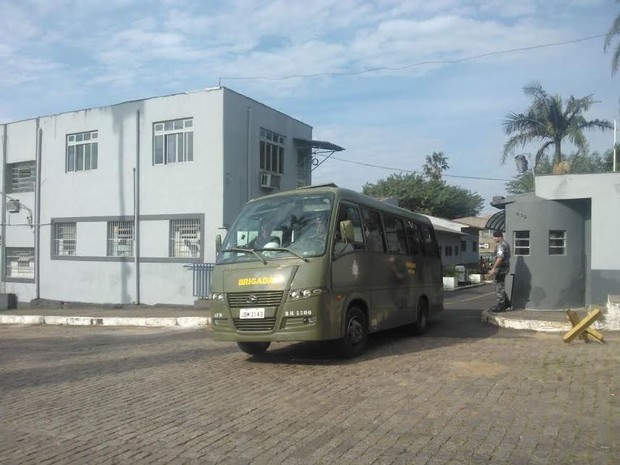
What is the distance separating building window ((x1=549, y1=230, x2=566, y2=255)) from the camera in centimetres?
1292

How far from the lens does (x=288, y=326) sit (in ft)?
25.6

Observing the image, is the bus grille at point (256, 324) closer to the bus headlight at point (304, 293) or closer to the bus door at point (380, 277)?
the bus headlight at point (304, 293)

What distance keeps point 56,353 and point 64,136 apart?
13.0m

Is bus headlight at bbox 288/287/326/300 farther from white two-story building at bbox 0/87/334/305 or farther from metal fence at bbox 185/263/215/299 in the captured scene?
white two-story building at bbox 0/87/334/305

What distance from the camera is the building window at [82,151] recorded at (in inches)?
799

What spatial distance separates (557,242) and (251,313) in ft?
26.8

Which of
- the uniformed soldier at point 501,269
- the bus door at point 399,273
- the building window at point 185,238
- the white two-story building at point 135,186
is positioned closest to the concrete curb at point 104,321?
the white two-story building at point 135,186

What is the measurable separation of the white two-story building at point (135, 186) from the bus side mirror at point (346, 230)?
9.57m

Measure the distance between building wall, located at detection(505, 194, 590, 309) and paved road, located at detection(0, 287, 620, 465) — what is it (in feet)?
9.54

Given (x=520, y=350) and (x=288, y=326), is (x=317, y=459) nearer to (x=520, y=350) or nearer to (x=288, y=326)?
(x=288, y=326)

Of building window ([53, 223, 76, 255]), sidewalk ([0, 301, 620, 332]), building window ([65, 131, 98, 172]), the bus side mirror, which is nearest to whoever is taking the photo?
the bus side mirror

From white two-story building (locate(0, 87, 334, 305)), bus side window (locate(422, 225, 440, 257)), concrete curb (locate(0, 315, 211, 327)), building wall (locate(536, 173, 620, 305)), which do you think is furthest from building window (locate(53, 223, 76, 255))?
building wall (locate(536, 173, 620, 305))

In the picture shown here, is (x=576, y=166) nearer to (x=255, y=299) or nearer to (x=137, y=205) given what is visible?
(x=137, y=205)

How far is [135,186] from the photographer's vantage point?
19.1 meters
